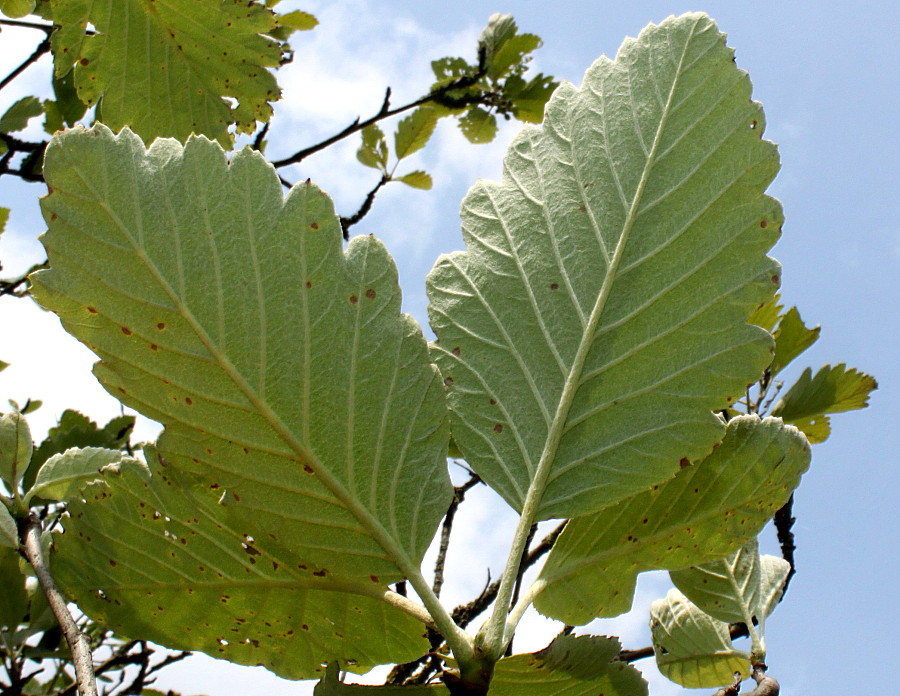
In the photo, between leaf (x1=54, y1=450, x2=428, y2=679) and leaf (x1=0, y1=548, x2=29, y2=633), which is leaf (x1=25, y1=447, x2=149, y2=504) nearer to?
leaf (x1=0, y1=548, x2=29, y2=633)

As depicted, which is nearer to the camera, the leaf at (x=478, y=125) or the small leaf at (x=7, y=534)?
the small leaf at (x=7, y=534)

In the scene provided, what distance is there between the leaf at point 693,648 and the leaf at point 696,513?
19.3 inches

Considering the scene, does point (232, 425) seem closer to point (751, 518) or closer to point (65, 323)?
point (65, 323)

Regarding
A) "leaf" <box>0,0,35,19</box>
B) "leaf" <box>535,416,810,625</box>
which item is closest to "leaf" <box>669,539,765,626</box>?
"leaf" <box>535,416,810,625</box>

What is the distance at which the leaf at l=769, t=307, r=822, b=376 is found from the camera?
165 cm

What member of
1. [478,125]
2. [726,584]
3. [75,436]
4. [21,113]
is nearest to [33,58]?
[21,113]

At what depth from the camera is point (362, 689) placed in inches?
24.4

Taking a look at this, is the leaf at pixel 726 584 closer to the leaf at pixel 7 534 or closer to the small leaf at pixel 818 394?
the small leaf at pixel 818 394

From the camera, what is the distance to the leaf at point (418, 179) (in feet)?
11.8

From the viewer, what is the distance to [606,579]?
0.67m

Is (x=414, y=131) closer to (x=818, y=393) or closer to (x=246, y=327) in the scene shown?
(x=818, y=393)

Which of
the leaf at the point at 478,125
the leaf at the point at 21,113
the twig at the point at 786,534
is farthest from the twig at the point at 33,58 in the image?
the twig at the point at 786,534

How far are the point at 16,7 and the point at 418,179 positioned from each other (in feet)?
6.48

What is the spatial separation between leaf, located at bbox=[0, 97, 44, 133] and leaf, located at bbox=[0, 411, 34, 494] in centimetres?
178
